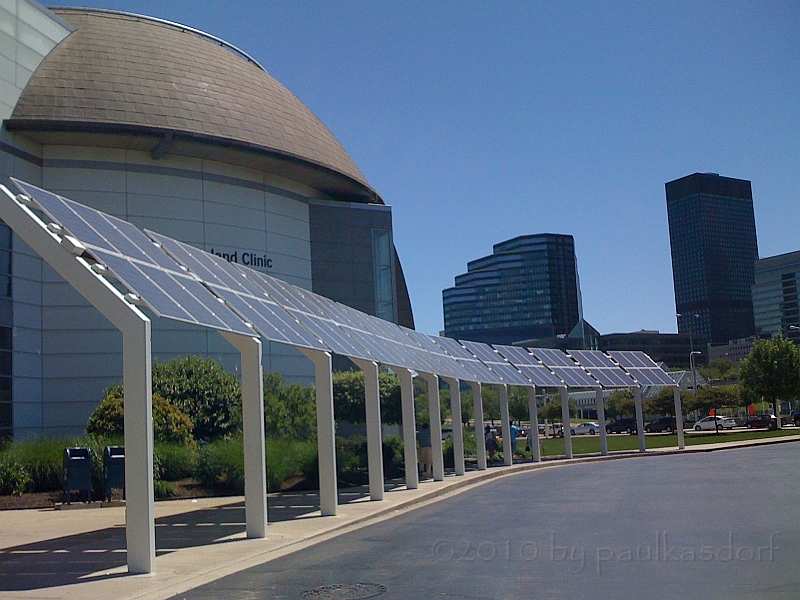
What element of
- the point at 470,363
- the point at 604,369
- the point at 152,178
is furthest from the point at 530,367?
the point at 152,178

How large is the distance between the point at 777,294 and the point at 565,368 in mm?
161195

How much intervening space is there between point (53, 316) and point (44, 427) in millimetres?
4461

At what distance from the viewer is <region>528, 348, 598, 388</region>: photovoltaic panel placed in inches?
1342

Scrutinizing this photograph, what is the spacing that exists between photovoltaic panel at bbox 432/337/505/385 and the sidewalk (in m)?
7.21

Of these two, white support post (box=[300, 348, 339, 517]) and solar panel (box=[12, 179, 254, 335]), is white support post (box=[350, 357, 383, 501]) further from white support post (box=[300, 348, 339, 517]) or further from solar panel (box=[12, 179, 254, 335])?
solar panel (box=[12, 179, 254, 335])

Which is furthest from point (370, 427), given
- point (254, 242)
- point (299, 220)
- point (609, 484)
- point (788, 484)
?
point (299, 220)

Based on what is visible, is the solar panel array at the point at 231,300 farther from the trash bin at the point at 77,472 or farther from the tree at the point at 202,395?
the tree at the point at 202,395

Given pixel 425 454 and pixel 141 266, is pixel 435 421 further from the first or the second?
pixel 141 266

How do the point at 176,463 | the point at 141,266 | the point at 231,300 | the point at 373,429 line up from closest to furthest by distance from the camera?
the point at 141,266 → the point at 231,300 → the point at 373,429 → the point at 176,463

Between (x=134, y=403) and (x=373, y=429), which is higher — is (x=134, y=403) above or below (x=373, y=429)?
above

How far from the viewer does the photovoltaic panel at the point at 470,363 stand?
2773 centimetres

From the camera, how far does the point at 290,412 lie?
30.4 metres

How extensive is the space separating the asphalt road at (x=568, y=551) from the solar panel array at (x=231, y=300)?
11.3ft

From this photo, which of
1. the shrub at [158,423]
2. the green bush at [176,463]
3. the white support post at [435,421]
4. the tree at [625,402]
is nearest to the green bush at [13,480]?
the green bush at [176,463]
